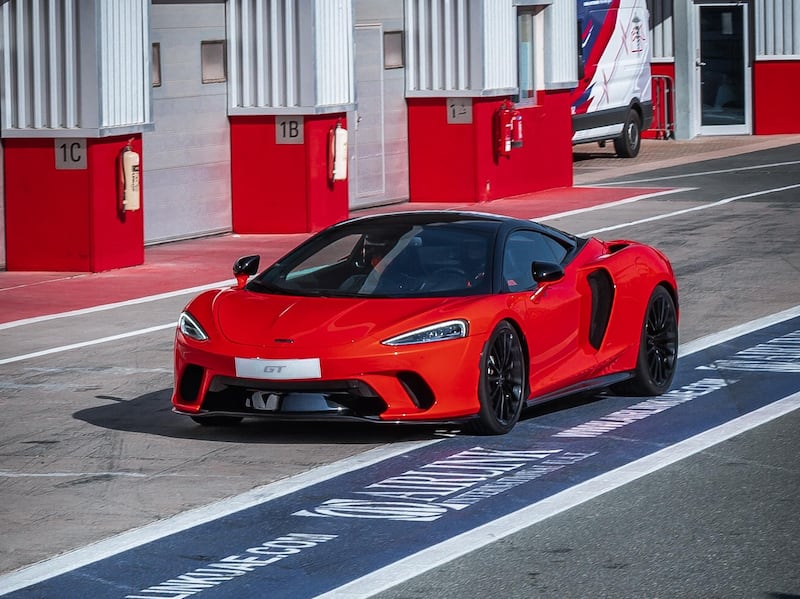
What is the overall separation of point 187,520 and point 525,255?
334 cm

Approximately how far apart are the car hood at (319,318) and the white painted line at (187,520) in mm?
619

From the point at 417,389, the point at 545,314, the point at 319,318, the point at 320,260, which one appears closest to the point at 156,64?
the point at 320,260

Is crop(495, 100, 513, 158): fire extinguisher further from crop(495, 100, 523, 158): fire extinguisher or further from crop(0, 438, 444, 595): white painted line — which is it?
crop(0, 438, 444, 595): white painted line

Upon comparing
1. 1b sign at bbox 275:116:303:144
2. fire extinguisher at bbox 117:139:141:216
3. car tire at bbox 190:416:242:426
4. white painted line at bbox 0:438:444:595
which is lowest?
white painted line at bbox 0:438:444:595

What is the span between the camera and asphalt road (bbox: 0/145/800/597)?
22.6ft

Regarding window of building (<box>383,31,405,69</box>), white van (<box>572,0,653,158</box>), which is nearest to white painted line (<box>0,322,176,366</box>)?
window of building (<box>383,31,405,69</box>)

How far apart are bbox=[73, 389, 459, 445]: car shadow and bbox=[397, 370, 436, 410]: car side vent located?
0.31 metres

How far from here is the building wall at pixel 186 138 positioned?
20578 mm

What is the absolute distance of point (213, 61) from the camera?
21703 mm

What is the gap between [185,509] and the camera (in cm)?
812

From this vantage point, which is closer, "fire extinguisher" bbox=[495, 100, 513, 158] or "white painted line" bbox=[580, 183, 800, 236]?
"white painted line" bbox=[580, 183, 800, 236]

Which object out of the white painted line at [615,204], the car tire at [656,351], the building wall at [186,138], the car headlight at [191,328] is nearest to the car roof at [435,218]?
the car tire at [656,351]

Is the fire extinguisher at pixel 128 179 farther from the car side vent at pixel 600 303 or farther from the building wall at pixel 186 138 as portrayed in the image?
the car side vent at pixel 600 303

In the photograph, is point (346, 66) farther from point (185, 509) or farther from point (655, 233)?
point (185, 509)
